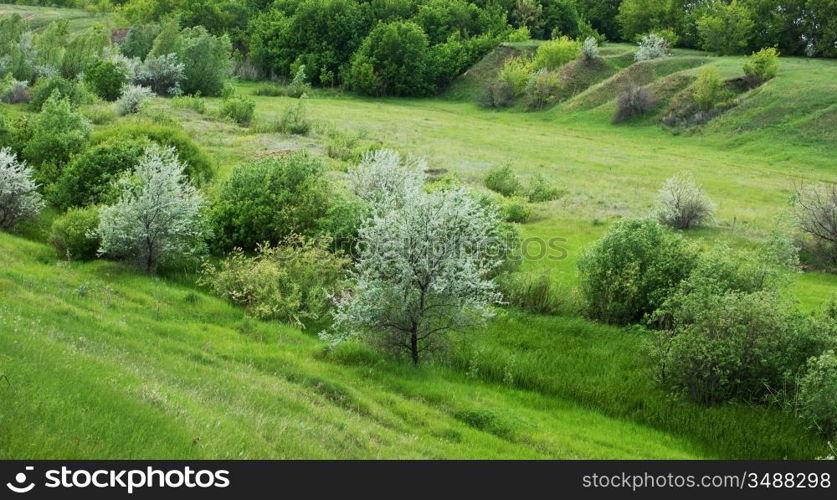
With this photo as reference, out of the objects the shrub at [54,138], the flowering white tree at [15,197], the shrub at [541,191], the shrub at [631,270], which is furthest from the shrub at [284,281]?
the shrub at [541,191]

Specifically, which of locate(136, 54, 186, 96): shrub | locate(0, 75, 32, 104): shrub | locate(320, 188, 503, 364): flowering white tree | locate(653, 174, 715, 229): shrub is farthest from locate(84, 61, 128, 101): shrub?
locate(320, 188, 503, 364): flowering white tree

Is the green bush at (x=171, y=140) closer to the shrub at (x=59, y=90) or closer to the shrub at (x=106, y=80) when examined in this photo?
the shrub at (x=59, y=90)

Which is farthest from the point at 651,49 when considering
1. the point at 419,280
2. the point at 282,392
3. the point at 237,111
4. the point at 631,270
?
the point at 282,392

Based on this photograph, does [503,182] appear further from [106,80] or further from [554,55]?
[554,55]

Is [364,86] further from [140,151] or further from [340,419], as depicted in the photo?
[340,419]

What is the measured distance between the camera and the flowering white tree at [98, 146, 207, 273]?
2222 centimetres

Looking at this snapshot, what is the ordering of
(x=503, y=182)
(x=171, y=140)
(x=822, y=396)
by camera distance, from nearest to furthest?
1. (x=822, y=396)
2. (x=171, y=140)
3. (x=503, y=182)

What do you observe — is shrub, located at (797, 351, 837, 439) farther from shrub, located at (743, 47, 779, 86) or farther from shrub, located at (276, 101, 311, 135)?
shrub, located at (743, 47, 779, 86)

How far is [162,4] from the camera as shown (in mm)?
124438

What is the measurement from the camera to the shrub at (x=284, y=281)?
20.3 metres

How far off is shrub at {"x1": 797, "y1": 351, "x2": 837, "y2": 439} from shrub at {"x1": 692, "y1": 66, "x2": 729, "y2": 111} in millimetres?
58283

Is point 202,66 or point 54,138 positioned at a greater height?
point 202,66

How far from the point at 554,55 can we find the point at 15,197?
8064cm

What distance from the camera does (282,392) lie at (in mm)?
13297
